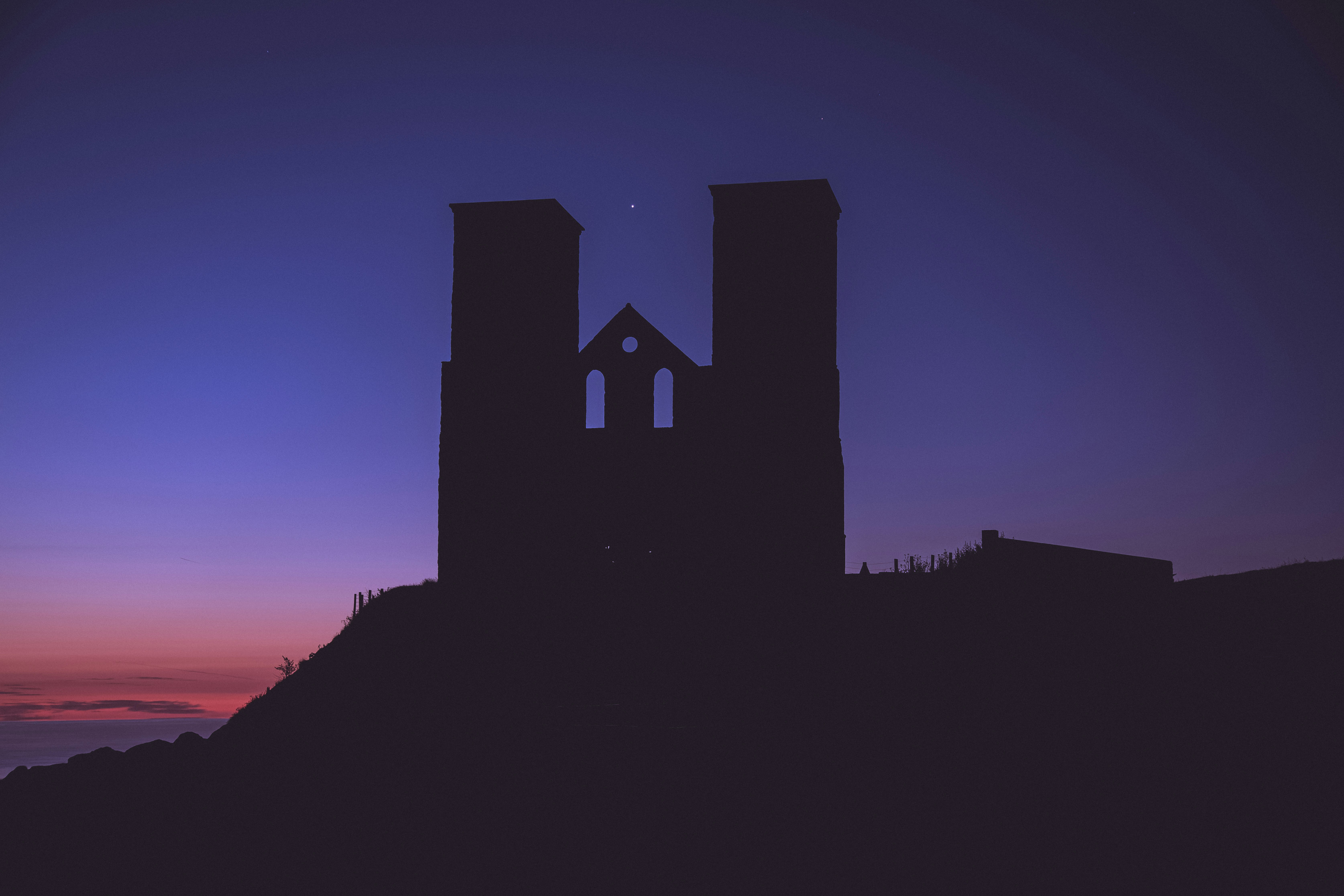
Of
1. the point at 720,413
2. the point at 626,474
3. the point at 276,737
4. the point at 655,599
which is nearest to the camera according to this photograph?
the point at 276,737

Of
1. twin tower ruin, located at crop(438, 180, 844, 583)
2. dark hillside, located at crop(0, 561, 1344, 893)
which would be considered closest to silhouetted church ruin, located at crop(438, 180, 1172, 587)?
twin tower ruin, located at crop(438, 180, 844, 583)

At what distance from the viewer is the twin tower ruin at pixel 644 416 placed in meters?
22.8

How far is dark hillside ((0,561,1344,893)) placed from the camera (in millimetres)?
12414

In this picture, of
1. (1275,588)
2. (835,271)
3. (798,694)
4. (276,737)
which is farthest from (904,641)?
(276,737)

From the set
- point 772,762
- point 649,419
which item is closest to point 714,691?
point 772,762

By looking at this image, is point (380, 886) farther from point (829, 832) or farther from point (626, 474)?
point (626, 474)

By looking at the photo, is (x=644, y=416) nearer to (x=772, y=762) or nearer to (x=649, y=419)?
A: (x=649, y=419)

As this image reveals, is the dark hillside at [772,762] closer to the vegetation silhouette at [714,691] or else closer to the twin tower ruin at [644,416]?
the vegetation silhouette at [714,691]

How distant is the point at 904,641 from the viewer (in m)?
18.0

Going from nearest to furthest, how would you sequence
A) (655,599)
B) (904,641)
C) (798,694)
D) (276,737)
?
(798,694) < (904,641) < (276,737) < (655,599)

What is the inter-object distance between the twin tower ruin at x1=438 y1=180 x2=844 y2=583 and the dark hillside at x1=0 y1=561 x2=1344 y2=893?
273cm

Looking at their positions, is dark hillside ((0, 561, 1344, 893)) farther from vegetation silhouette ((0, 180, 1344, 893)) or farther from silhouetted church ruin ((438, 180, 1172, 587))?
silhouetted church ruin ((438, 180, 1172, 587))

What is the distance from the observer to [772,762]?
14.5m

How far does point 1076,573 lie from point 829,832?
9.46 m
